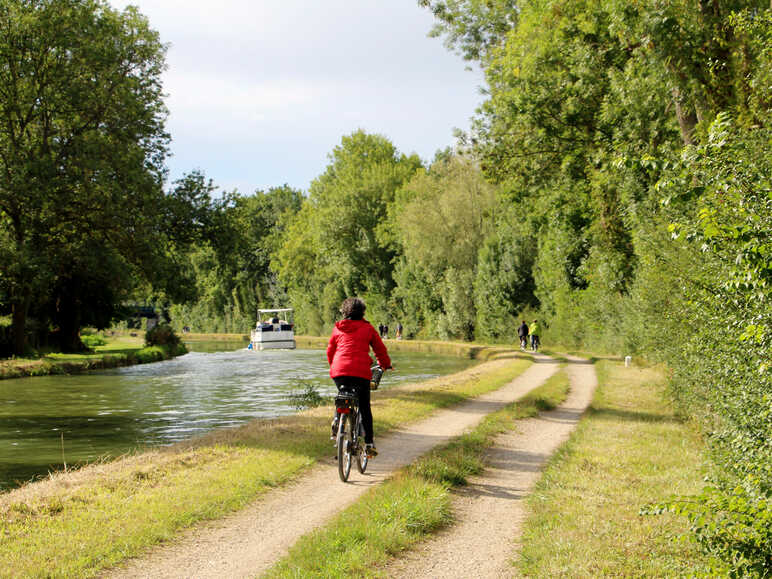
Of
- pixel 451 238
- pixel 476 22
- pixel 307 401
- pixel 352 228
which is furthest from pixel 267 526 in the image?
pixel 352 228

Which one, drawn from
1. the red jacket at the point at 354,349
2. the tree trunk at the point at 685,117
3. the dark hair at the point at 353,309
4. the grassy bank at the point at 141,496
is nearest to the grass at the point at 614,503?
the red jacket at the point at 354,349

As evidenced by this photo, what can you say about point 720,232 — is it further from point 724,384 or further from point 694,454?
point 694,454

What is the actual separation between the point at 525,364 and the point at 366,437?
67.3ft

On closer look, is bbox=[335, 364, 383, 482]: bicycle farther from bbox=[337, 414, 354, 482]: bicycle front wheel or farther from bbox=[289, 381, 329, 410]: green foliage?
bbox=[289, 381, 329, 410]: green foliage

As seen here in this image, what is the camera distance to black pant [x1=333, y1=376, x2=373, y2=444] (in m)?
8.64

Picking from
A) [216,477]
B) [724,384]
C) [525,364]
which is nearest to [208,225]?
[525,364]

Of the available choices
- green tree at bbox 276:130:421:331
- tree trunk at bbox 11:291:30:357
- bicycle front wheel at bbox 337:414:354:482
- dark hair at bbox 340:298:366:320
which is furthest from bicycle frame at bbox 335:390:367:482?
green tree at bbox 276:130:421:331

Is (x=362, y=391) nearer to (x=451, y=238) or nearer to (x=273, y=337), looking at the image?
(x=451, y=238)

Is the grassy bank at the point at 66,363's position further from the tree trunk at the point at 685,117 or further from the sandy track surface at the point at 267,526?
the tree trunk at the point at 685,117

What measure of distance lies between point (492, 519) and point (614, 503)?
145cm

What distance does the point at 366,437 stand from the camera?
881 centimetres

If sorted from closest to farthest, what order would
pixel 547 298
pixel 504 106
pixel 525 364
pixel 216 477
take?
pixel 216 477, pixel 504 106, pixel 525 364, pixel 547 298

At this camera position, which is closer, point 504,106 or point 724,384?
point 724,384

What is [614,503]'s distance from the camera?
7336mm
